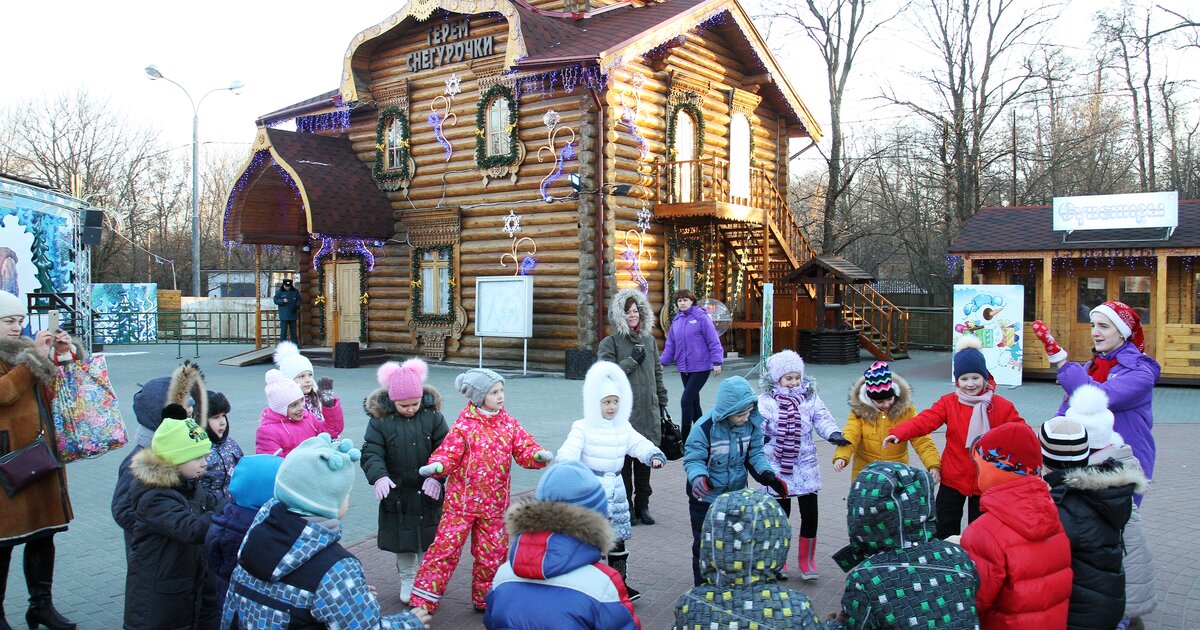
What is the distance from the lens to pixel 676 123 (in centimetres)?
1894

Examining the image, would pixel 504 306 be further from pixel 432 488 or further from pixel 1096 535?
pixel 1096 535

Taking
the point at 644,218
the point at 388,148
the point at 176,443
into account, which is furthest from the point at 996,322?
the point at 176,443

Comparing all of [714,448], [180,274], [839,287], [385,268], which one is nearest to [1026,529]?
[714,448]

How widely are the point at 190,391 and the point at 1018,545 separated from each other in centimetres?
408

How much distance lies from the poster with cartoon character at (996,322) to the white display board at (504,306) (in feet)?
26.7

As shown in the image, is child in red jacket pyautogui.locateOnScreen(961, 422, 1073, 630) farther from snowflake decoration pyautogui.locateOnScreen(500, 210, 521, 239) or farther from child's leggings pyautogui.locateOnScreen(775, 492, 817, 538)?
snowflake decoration pyautogui.locateOnScreen(500, 210, 521, 239)

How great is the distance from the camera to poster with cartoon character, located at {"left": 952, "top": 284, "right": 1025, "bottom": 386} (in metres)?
15.9

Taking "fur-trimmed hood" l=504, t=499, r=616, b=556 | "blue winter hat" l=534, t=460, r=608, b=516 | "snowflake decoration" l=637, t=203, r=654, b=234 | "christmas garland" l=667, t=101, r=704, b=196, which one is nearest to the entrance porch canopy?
"snowflake decoration" l=637, t=203, r=654, b=234

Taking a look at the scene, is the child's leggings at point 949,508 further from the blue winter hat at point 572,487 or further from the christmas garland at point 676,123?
the christmas garland at point 676,123

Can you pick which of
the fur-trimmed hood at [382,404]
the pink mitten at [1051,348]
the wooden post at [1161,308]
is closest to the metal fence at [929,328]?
the wooden post at [1161,308]

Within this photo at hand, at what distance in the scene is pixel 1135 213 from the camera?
15.9 meters

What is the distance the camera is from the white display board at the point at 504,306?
17.2 metres

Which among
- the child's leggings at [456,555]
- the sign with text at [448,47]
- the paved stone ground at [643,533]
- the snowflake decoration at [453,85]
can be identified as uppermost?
the sign with text at [448,47]

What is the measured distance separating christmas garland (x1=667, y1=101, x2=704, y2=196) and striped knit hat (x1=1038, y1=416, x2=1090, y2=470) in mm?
15168
